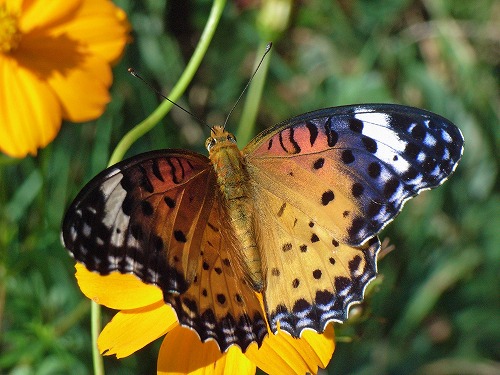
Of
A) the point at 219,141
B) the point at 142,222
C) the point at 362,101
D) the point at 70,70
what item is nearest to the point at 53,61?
the point at 70,70

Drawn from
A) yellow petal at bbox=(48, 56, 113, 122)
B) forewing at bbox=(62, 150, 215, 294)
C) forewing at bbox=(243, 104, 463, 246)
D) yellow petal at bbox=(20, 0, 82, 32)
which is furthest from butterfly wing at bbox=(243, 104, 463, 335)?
yellow petal at bbox=(20, 0, 82, 32)

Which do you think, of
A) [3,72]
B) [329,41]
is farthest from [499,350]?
[3,72]

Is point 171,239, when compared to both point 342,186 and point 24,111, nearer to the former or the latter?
point 342,186

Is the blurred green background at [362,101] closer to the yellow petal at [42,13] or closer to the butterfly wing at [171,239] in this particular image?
the yellow petal at [42,13]

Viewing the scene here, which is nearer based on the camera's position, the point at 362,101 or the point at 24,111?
the point at 24,111

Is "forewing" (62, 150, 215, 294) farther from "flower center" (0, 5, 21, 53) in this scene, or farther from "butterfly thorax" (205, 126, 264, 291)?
"flower center" (0, 5, 21, 53)

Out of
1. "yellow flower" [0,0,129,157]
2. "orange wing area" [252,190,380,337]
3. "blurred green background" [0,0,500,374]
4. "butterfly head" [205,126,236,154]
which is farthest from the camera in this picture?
"blurred green background" [0,0,500,374]
